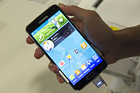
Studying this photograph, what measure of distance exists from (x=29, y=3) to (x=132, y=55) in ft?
1.32

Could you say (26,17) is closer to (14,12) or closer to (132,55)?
(14,12)

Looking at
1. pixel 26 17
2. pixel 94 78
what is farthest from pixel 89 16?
pixel 26 17

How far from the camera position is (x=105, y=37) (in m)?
0.51

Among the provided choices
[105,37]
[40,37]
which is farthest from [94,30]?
[40,37]

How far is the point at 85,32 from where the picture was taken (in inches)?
20.1

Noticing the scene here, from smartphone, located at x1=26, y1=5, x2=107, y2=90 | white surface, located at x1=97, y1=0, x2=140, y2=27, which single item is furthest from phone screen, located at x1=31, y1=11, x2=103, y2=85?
white surface, located at x1=97, y1=0, x2=140, y2=27

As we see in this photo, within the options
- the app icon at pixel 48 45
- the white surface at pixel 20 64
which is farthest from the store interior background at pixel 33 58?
the app icon at pixel 48 45

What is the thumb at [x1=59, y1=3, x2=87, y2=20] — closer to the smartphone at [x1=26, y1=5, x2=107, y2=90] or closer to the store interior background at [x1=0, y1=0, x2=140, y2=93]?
the smartphone at [x1=26, y1=5, x2=107, y2=90]

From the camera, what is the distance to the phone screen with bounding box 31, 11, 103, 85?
452mm

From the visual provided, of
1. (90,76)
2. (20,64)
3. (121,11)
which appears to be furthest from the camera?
(121,11)

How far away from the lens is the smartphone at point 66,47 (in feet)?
1.47

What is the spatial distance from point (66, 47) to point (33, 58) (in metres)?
0.15

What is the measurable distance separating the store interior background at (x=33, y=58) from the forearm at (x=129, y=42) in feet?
0.10

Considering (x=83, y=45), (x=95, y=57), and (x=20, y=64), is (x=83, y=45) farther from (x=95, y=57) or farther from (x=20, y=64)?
(x=20, y=64)
